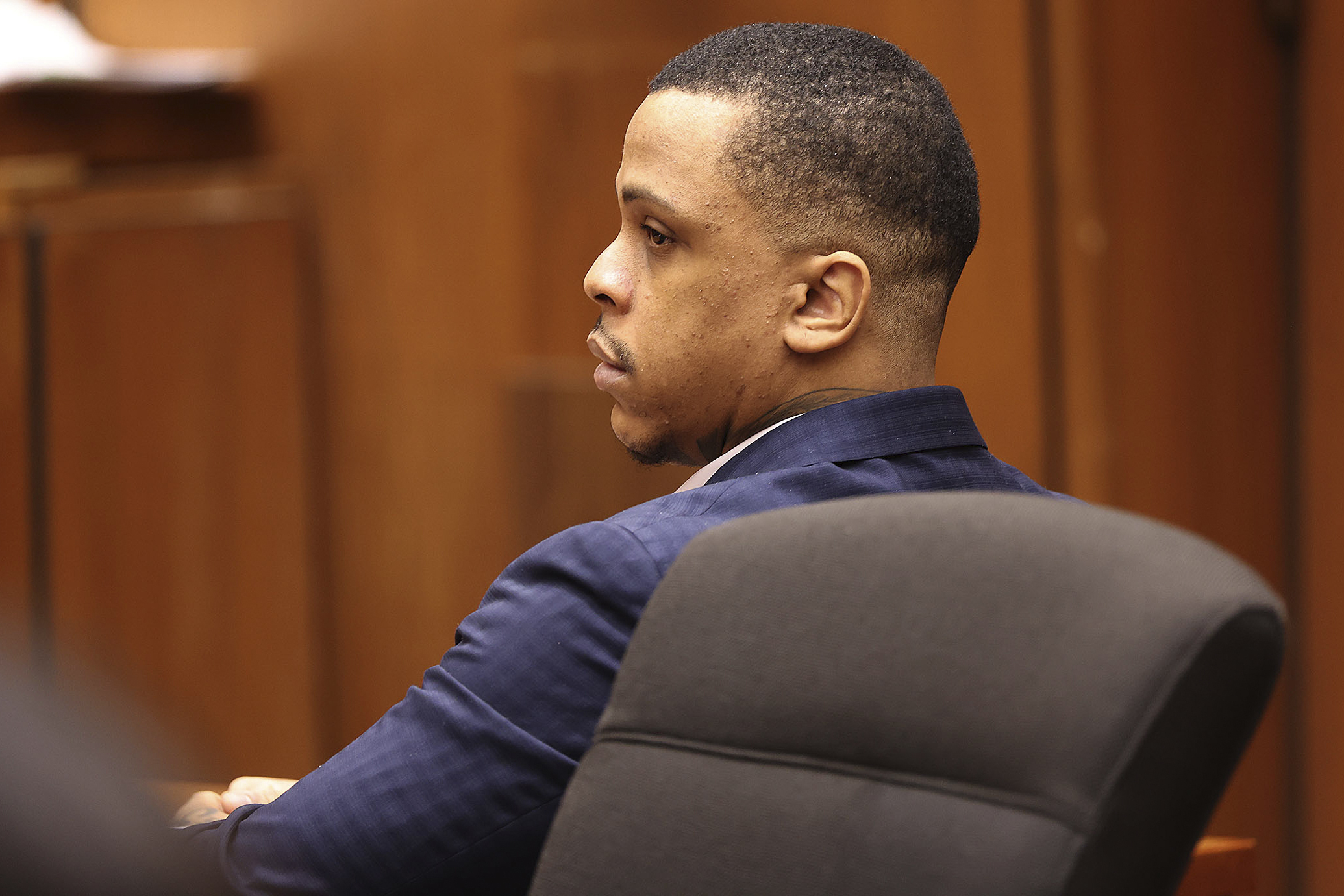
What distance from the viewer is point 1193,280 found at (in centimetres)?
182

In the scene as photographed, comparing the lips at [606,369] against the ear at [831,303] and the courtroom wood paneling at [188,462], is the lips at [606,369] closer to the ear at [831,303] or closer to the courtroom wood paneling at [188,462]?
the ear at [831,303]

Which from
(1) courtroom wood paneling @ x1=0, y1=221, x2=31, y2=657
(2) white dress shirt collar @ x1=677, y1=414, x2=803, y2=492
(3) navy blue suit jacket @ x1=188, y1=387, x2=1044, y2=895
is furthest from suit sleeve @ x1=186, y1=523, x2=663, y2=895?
(1) courtroom wood paneling @ x1=0, y1=221, x2=31, y2=657

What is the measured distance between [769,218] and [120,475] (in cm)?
215

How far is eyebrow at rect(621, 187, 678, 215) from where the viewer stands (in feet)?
2.88

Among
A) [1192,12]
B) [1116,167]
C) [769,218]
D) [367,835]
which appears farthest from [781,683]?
[1192,12]

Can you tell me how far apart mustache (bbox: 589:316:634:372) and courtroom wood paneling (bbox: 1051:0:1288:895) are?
108cm

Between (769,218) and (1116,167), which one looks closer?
(769,218)

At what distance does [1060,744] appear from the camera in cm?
→ 48

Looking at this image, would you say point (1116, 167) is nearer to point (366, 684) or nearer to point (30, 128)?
point (366, 684)

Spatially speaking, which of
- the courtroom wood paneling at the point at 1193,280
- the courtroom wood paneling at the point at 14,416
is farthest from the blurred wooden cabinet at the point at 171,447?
the courtroom wood paneling at the point at 1193,280

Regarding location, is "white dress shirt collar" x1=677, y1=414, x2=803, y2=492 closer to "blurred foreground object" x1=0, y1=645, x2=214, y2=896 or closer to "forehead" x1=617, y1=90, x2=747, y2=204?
"forehead" x1=617, y1=90, x2=747, y2=204

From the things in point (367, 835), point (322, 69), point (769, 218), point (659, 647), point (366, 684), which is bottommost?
point (366, 684)

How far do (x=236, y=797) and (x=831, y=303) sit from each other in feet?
1.62

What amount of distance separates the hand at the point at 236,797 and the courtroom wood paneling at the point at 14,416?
204 cm
